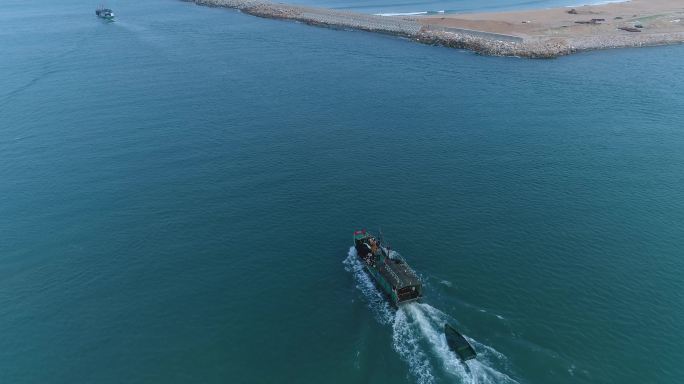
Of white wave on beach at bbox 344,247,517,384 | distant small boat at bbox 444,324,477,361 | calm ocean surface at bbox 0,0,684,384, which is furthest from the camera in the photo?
calm ocean surface at bbox 0,0,684,384

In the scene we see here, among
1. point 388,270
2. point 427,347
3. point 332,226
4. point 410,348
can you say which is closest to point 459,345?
point 427,347

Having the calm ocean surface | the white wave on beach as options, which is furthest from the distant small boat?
the calm ocean surface

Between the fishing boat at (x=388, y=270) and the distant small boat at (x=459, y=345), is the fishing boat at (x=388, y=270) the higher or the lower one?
the higher one

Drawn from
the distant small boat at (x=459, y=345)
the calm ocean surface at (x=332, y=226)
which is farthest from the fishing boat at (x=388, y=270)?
the distant small boat at (x=459, y=345)

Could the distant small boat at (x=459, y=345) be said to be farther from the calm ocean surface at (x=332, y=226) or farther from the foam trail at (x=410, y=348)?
the foam trail at (x=410, y=348)

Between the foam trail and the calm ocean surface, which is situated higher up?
the calm ocean surface

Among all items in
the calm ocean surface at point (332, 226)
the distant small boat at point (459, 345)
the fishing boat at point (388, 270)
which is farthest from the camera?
the fishing boat at point (388, 270)

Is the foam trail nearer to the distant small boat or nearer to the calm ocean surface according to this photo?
the calm ocean surface

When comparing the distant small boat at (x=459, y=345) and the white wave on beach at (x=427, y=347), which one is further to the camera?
the distant small boat at (x=459, y=345)
